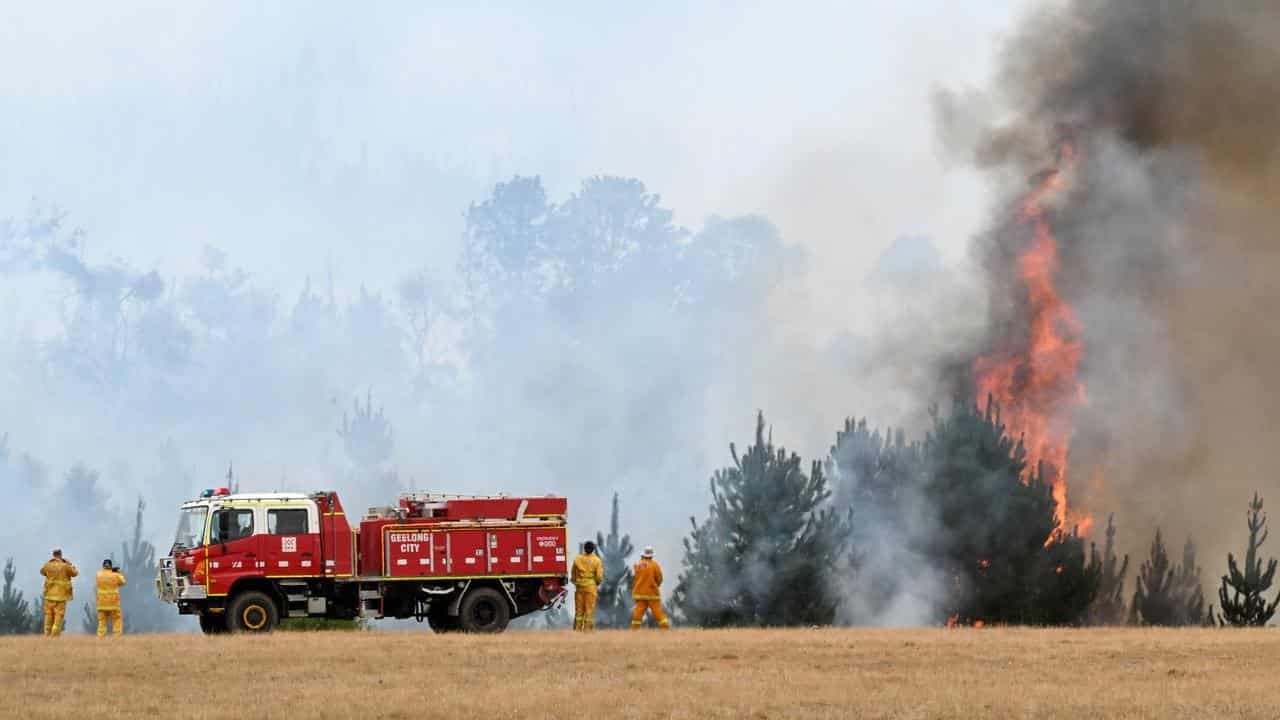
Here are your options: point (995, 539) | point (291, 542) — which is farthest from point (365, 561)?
point (995, 539)

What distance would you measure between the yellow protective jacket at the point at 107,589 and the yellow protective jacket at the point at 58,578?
530 millimetres

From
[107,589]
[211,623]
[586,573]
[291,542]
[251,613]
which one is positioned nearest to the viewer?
A: [251,613]

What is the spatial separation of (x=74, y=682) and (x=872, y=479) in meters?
34.0

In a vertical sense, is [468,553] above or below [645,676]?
above

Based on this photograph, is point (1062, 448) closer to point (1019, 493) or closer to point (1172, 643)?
point (1019, 493)

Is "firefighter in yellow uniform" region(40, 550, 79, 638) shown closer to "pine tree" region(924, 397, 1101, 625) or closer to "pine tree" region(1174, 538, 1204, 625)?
"pine tree" region(924, 397, 1101, 625)

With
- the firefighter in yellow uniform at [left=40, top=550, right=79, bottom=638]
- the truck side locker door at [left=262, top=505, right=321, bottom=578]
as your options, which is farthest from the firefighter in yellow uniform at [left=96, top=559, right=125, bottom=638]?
the truck side locker door at [left=262, top=505, right=321, bottom=578]

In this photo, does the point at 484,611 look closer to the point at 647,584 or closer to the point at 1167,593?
the point at 647,584

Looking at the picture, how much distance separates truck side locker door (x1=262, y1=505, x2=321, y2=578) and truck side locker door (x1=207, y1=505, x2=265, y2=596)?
0.78 feet

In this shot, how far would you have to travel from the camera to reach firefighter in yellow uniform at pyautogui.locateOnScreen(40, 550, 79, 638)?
111 feet

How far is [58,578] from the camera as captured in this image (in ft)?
112

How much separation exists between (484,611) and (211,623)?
17.2 feet

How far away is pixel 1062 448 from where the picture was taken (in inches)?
2259

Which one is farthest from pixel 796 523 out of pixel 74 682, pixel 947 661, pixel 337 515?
pixel 74 682
